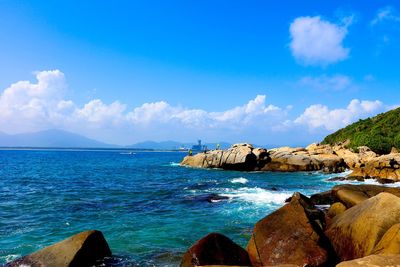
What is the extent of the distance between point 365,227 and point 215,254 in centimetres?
586

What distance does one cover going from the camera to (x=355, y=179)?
50719mm

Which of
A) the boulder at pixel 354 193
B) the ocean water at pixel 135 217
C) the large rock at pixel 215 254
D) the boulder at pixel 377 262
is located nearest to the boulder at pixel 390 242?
the boulder at pixel 377 262

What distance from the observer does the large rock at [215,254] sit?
13.4 m

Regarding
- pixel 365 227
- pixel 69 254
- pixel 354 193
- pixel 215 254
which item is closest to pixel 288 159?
pixel 354 193

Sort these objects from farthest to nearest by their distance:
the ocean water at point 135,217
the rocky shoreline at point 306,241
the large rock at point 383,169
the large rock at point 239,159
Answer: the large rock at point 239,159 → the large rock at point 383,169 → the ocean water at point 135,217 → the rocky shoreline at point 306,241

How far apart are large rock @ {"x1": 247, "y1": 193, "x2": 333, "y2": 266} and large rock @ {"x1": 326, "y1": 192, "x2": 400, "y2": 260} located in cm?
70

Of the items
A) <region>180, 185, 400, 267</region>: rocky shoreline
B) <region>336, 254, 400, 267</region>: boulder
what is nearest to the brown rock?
<region>180, 185, 400, 267</region>: rocky shoreline

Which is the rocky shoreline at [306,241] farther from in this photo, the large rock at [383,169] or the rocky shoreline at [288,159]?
the rocky shoreline at [288,159]

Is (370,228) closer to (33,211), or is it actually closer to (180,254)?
(180,254)

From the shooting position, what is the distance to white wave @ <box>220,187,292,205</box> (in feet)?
111

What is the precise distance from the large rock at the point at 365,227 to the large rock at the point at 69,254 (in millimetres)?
10667

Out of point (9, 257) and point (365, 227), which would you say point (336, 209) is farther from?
point (9, 257)

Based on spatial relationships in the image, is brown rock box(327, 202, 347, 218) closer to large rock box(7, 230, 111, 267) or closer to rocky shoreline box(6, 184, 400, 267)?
rocky shoreline box(6, 184, 400, 267)

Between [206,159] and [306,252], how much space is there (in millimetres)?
68739
